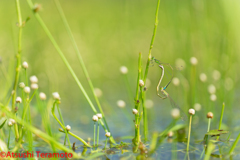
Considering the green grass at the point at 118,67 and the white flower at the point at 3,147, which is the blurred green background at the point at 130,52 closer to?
the green grass at the point at 118,67

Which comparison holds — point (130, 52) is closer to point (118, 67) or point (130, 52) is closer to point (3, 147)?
point (118, 67)

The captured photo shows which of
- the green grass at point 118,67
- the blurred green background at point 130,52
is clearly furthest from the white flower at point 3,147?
the blurred green background at point 130,52

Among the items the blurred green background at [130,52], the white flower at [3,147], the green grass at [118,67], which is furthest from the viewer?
the blurred green background at [130,52]

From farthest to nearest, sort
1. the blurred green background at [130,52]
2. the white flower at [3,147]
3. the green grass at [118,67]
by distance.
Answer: the blurred green background at [130,52] < the green grass at [118,67] < the white flower at [3,147]

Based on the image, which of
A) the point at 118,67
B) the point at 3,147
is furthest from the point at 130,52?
the point at 3,147

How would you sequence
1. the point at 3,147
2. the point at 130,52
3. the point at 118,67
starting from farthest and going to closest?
the point at 118,67
the point at 130,52
the point at 3,147

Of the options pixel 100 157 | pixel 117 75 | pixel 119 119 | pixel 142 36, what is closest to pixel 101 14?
pixel 142 36

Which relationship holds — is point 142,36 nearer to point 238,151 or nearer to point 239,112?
point 239,112

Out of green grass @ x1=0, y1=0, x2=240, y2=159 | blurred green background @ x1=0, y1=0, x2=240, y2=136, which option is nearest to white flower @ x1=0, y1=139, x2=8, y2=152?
Result: green grass @ x1=0, y1=0, x2=240, y2=159

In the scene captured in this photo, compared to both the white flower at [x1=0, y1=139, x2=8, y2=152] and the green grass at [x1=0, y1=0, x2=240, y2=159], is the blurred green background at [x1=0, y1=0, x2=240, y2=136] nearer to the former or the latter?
the green grass at [x1=0, y1=0, x2=240, y2=159]
